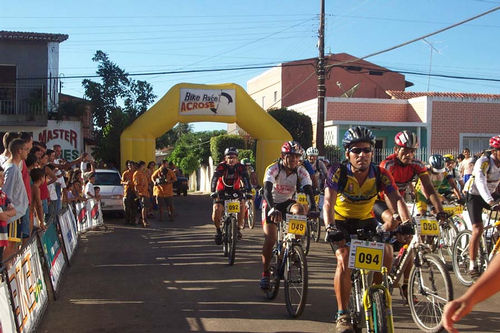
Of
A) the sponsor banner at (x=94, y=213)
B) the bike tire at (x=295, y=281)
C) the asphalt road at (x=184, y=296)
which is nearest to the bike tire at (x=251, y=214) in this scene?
the asphalt road at (x=184, y=296)

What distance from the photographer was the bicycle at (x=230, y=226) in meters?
9.92

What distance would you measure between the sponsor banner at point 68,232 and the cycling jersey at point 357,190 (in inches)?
219

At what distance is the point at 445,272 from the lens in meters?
5.50

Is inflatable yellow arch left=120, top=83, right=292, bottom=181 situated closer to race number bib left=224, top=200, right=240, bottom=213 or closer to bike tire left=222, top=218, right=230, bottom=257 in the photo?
bike tire left=222, top=218, right=230, bottom=257

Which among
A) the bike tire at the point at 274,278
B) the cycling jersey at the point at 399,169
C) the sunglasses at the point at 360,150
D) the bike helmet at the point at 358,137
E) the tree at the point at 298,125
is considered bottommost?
the bike tire at the point at 274,278

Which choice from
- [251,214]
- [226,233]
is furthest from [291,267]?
[251,214]

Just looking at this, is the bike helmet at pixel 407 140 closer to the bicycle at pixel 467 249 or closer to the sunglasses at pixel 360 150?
the sunglasses at pixel 360 150

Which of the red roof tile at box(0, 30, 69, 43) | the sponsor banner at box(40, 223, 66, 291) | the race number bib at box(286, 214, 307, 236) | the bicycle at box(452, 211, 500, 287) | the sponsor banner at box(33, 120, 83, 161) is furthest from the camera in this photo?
the sponsor banner at box(33, 120, 83, 161)

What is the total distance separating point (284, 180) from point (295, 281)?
2.03 m

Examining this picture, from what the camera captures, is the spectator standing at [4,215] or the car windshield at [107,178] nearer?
the spectator standing at [4,215]

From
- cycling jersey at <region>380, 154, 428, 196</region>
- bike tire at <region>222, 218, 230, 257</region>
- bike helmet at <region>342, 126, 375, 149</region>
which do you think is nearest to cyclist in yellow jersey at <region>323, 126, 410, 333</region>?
bike helmet at <region>342, 126, 375, 149</region>

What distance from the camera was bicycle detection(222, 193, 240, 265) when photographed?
9.92 metres

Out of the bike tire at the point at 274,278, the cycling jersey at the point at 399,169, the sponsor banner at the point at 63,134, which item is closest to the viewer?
the bike tire at the point at 274,278

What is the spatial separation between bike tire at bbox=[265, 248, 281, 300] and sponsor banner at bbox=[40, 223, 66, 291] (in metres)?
2.75
